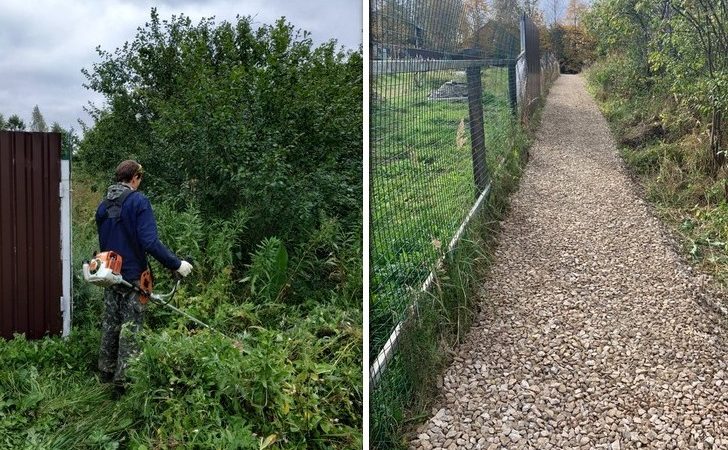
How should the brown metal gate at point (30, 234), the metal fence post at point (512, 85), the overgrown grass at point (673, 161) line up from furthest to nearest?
the metal fence post at point (512, 85)
the overgrown grass at point (673, 161)
the brown metal gate at point (30, 234)

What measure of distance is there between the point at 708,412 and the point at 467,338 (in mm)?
700

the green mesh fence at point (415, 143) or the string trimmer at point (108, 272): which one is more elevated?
the green mesh fence at point (415, 143)

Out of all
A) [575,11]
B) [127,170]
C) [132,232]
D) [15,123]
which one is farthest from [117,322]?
[575,11]

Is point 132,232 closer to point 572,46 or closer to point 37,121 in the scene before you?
point 37,121

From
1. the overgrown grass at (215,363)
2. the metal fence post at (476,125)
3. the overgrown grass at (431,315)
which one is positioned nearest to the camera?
the overgrown grass at (215,363)

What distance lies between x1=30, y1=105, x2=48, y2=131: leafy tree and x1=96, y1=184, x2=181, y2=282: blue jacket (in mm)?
224

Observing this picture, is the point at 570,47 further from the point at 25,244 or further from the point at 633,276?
the point at 25,244

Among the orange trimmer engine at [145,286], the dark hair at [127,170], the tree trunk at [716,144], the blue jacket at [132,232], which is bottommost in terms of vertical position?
the orange trimmer engine at [145,286]

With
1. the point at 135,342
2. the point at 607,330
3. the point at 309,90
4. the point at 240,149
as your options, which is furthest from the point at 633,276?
the point at 135,342

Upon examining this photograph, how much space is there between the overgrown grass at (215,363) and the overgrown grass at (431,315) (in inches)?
3.3

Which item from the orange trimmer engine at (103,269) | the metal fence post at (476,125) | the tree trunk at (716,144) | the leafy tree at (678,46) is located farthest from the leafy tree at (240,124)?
the tree trunk at (716,144)

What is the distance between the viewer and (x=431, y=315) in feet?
6.00

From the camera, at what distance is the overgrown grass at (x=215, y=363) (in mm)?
1342

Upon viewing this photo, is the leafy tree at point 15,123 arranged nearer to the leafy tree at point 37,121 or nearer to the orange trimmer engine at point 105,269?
the leafy tree at point 37,121
